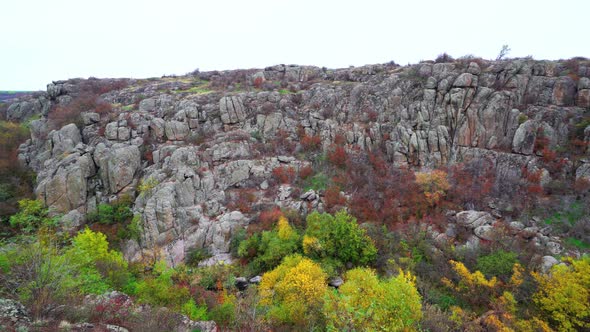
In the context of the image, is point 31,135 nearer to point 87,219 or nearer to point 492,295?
point 87,219

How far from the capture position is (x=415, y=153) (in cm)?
3322

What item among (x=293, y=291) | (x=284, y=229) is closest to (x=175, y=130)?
(x=284, y=229)

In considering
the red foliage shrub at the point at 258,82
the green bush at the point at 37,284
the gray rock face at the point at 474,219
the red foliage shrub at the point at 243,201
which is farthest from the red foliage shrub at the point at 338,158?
the green bush at the point at 37,284

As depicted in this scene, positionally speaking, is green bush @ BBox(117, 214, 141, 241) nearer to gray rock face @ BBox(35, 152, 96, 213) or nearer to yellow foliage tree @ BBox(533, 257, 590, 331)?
gray rock face @ BBox(35, 152, 96, 213)

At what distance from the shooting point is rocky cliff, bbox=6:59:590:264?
28.1m

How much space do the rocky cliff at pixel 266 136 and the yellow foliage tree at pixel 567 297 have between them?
35.0 feet

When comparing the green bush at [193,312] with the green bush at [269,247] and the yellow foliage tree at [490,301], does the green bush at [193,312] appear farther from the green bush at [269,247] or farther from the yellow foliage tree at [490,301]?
the yellow foliage tree at [490,301]

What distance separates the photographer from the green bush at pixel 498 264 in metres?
20.0

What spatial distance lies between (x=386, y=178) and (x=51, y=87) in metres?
52.8

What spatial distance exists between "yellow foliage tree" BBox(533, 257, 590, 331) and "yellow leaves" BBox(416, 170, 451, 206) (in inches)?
426

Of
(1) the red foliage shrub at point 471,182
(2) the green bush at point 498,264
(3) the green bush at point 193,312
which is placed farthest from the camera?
(1) the red foliage shrub at point 471,182

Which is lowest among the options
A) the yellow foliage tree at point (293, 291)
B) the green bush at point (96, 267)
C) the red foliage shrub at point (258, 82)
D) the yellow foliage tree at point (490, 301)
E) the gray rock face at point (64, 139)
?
the yellow foliage tree at point (490, 301)

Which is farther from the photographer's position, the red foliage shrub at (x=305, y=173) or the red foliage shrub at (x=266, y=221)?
the red foliage shrub at (x=305, y=173)

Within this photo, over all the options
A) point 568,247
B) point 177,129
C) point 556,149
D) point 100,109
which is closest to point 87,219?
point 177,129
